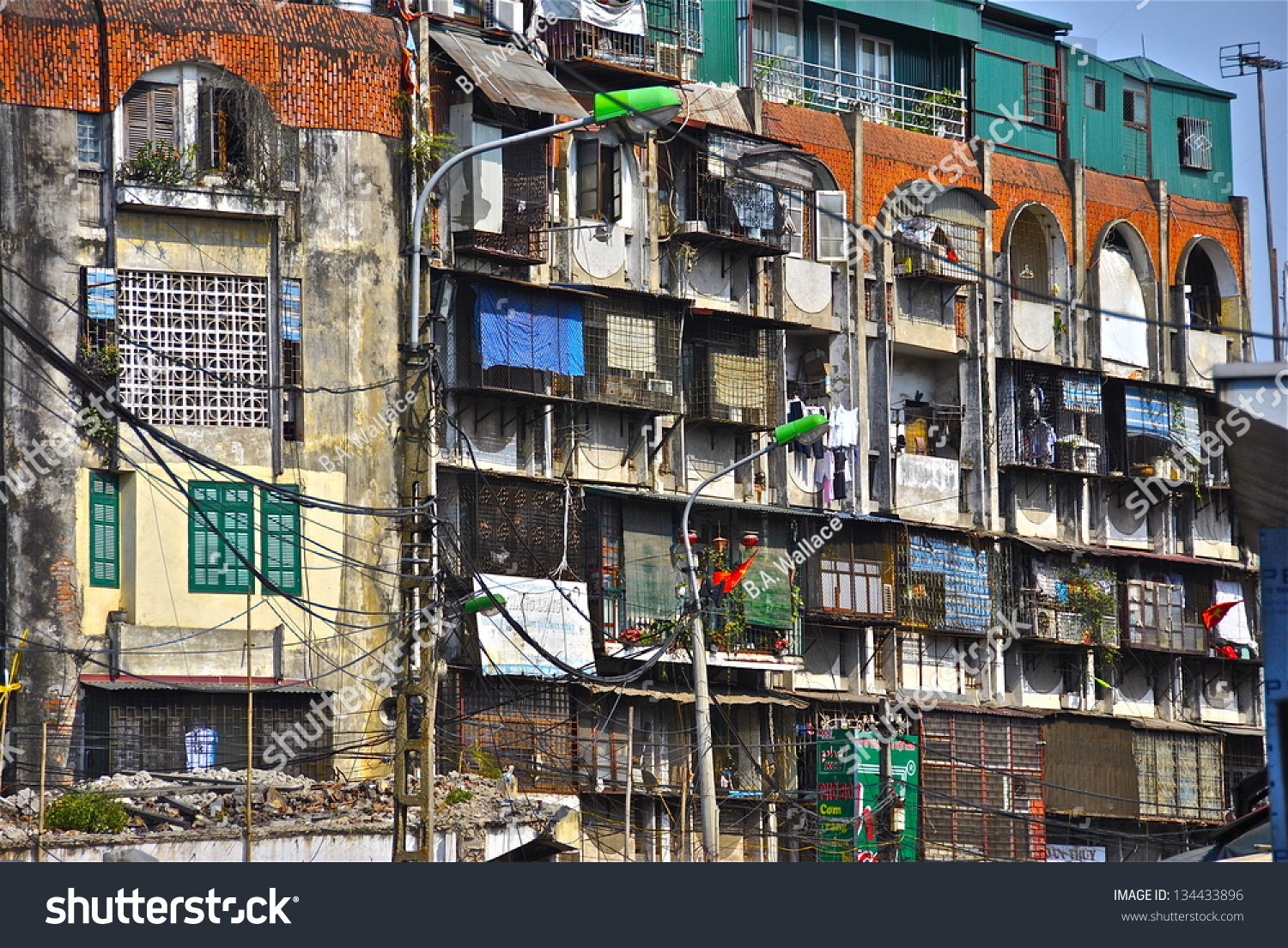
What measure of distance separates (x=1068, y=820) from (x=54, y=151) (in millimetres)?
23846

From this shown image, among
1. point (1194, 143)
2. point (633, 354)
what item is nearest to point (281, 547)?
point (633, 354)

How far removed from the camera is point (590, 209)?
38719 mm

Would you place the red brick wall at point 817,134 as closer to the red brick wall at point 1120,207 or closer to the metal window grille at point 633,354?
the metal window grille at point 633,354

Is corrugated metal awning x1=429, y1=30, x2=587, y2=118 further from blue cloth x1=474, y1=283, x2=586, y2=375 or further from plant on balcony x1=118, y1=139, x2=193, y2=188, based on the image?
plant on balcony x1=118, y1=139, x2=193, y2=188

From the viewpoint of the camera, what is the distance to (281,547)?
111 ft

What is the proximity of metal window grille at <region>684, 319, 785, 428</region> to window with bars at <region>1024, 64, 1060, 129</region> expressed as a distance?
434 inches

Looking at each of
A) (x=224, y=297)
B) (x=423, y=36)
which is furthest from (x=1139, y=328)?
(x=224, y=297)

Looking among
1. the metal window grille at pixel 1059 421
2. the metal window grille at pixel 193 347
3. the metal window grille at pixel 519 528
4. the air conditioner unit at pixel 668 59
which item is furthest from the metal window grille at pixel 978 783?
the metal window grille at pixel 193 347

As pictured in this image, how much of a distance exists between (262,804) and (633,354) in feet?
38.3

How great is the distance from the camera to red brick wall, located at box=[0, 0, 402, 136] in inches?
1315

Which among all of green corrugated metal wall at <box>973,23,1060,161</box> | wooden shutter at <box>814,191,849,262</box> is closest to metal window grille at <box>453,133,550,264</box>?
wooden shutter at <box>814,191,849,262</box>

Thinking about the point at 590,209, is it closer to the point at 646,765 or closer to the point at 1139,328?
the point at 646,765

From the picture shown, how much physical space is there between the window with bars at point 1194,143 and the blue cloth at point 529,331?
20.4 metres

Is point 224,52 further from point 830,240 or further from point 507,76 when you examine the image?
point 830,240
